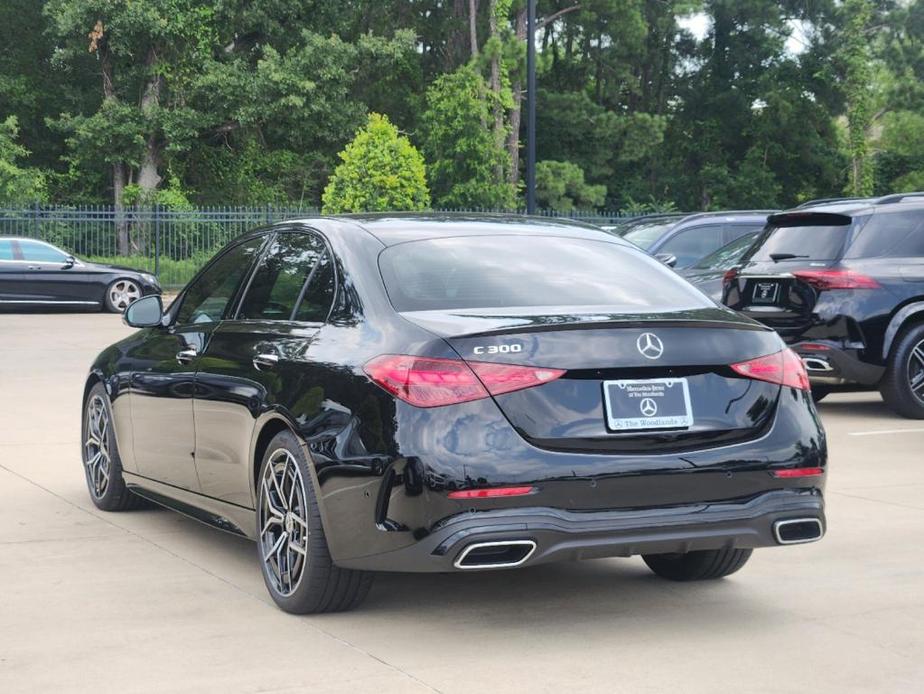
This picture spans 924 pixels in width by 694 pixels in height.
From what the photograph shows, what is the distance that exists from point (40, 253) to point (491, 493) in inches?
958

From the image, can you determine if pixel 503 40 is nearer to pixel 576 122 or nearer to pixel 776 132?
pixel 576 122

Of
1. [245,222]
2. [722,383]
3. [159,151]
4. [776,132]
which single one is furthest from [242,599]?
[776,132]

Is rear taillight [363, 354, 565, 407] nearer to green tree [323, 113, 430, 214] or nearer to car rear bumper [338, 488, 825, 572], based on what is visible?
car rear bumper [338, 488, 825, 572]

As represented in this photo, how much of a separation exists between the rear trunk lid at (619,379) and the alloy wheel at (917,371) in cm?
763

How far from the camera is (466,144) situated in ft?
151

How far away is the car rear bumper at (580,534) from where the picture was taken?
5.10 m

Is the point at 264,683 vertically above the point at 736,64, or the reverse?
the point at 736,64

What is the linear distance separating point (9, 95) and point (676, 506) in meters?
49.4

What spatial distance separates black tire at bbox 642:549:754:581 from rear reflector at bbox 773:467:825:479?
804 millimetres

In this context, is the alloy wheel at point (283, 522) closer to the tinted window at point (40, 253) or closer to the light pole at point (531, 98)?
the tinted window at point (40, 253)

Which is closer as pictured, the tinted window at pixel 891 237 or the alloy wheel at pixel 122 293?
the tinted window at pixel 891 237

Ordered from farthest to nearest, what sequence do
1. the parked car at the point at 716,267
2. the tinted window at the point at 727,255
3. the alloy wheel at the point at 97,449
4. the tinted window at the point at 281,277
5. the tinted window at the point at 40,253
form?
the tinted window at the point at 40,253
the tinted window at the point at 727,255
the parked car at the point at 716,267
the alloy wheel at the point at 97,449
the tinted window at the point at 281,277

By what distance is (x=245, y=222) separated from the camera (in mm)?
37781

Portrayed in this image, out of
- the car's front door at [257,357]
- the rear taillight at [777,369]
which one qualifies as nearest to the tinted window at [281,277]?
the car's front door at [257,357]
